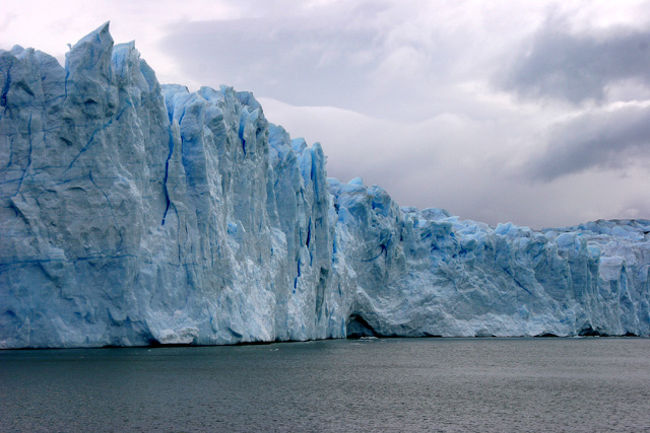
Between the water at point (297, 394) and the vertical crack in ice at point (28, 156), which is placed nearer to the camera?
the water at point (297, 394)

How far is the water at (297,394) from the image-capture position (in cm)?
1070

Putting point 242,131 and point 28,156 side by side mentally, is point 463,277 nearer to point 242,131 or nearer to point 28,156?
point 242,131

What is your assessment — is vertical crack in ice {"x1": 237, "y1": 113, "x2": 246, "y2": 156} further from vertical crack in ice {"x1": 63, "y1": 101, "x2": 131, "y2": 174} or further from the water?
the water

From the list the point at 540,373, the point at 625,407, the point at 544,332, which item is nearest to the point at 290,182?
the point at 540,373

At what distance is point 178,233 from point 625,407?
1453cm

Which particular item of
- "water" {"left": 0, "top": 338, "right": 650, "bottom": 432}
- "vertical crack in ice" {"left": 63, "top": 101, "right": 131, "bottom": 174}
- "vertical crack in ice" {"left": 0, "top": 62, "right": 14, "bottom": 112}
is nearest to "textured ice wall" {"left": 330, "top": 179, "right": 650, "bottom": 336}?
"water" {"left": 0, "top": 338, "right": 650, "bottom": 432}

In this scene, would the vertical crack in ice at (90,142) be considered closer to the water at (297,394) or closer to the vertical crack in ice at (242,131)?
the water at (297,394)

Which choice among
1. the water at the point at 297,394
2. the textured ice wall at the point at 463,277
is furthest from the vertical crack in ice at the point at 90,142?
the textured ice wall at the point at 463,277

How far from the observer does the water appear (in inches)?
421

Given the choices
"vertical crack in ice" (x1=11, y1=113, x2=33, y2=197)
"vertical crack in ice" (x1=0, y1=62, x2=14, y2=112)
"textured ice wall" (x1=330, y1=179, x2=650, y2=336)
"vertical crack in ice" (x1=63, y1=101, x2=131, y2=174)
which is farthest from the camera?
"textured ice wall" (x1=330, y1=179, x2=650, y2=336)

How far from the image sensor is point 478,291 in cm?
4162

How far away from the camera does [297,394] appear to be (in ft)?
45.8

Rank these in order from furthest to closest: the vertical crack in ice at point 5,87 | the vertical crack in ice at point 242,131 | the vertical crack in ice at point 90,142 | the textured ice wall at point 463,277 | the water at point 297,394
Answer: the textured ice wall at point 463,277, the vertical crack in ice at point 242,131, the vertical crack in ice at point 90,142, the vertical crack in ice at point 5,87, the water at point 297,394

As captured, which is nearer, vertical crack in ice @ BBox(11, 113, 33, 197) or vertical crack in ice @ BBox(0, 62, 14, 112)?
vertical crack in ice @ BBox(11, 113, 33, 197)
